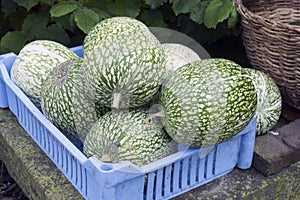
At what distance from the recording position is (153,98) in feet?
5.42

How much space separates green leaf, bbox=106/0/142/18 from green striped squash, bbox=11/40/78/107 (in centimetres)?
48

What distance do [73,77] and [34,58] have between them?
0.26 meters

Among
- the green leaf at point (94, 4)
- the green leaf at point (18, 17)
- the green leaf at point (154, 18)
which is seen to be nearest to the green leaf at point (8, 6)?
the green leaf at point (18, 17)

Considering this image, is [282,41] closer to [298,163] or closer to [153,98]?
[298,163]

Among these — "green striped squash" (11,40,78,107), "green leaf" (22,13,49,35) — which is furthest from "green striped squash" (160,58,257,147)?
"green leaf" (22,13,49,35)

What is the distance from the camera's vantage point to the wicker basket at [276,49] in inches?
75.7

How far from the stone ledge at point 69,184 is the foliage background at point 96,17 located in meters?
0.51

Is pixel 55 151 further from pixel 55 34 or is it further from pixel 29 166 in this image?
pixel 55 34

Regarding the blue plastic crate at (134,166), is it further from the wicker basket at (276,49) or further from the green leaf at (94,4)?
the green leaf at (94,4)

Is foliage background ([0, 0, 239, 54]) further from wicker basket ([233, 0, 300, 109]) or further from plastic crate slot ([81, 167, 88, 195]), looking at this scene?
plastic crate slot ([81, 167, 88, 195])

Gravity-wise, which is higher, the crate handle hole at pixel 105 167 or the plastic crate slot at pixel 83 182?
the crate handle hole at pixel 105 167

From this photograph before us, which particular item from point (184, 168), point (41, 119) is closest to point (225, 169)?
point (184, 168)

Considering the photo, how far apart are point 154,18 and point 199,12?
26 centimetres

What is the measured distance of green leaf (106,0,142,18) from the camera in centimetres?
231
